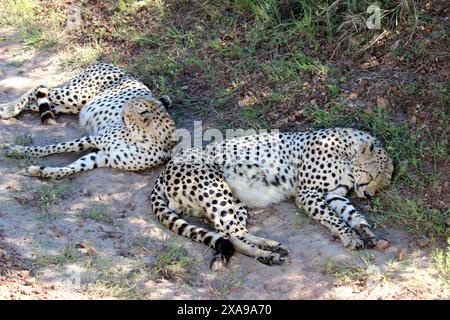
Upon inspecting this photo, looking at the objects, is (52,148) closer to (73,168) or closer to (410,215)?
(73,168)

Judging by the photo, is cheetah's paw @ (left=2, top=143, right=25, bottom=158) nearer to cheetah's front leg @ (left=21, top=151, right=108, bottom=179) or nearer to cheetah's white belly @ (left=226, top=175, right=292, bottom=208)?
cheetah's front leg @ (left=21, top=151, right=108, bottom=179)

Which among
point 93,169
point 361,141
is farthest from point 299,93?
point 93,169

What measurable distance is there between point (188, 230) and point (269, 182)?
0.89 metres

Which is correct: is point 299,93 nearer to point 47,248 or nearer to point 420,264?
point 420,264

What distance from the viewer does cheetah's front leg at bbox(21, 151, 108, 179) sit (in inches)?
250

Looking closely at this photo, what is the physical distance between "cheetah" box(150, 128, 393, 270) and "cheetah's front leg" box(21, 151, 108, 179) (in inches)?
30.8

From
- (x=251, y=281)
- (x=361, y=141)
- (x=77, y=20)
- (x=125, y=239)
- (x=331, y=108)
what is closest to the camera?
(x=251, y=281)

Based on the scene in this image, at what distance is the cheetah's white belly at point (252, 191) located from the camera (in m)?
6.09

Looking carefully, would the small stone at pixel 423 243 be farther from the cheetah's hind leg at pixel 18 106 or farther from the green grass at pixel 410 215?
the cheetah's hind leg at pixel 18 106

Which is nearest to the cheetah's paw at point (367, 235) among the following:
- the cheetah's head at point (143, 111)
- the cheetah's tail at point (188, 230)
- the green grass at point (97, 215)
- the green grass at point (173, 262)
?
the cheetah's tail at point (188, 230)

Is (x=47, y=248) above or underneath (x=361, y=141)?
underneath

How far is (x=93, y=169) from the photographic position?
6551 mm

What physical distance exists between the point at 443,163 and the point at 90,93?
11.5 ft

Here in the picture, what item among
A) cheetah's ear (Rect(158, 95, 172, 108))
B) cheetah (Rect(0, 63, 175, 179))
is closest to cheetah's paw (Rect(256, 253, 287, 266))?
cheetah (Rect(0, 63, 175, 179))
